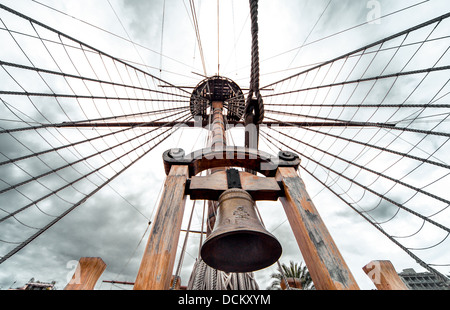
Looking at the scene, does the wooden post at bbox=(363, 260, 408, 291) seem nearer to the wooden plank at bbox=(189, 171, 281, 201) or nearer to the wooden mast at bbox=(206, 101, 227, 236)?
the wooden plank at bbox=(189, 171, 281, 201)

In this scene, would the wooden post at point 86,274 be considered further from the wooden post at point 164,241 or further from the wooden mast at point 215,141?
the wooden mast at point 215,141

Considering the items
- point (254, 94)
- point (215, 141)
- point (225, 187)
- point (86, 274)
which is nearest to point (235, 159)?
point (225, 187)

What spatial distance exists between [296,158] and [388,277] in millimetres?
1507

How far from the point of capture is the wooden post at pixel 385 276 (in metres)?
1.97

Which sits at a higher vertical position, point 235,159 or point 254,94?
point 254,94

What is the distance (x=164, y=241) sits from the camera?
1361 mm

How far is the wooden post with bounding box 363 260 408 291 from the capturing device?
1968mm

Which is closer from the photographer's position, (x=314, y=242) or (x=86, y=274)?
(x=314, y=242)

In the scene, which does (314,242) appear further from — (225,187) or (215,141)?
(215,141)

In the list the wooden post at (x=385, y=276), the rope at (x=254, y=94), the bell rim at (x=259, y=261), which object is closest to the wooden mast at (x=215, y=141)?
the rope at (x=254, y=94)

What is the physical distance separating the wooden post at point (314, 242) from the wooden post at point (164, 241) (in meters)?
0.98

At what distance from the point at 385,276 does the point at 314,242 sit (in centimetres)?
126
